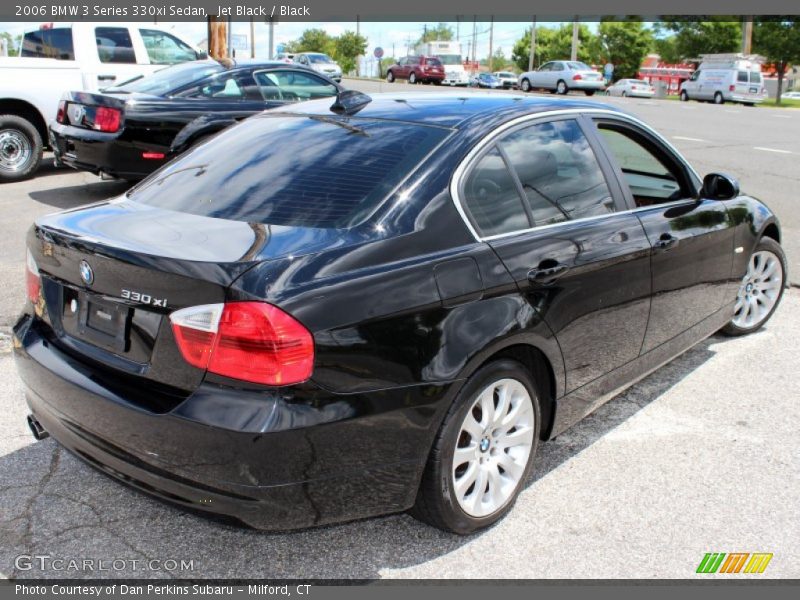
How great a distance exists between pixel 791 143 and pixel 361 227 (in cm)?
1693

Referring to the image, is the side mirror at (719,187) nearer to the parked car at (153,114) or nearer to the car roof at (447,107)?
the car roof at (447,107)

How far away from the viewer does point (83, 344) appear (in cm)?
289

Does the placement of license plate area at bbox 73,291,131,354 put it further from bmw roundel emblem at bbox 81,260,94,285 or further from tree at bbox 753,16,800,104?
tree at bbox 753,16,800,104

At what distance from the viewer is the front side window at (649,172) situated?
427 cm

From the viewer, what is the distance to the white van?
41.6m

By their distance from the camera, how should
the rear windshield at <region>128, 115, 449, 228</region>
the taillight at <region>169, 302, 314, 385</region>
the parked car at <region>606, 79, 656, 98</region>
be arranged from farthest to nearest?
the parked car at <region>606, 79, 656, 98</region>, the rear windshield at <region>128, 115, 449, 228</region>, the taillight at <region>169, 302, 314, 385</region>

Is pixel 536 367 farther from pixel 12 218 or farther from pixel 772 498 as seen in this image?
pixel 12 218

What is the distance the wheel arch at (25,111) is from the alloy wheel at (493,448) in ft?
30.9

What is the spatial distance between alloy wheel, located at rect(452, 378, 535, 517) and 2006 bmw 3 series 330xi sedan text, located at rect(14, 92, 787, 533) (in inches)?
0.5

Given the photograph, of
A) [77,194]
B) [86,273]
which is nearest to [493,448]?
[86,273]

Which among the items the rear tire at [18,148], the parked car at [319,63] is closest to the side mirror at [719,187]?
the rear tire at [18,148]

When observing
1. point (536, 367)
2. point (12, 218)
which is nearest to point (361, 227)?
point (536, 367)

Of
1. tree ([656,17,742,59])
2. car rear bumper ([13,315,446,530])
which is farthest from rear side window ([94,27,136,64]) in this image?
tree ([656,17,742,59])

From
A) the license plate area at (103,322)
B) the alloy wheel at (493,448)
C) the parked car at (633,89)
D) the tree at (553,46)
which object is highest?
the tree at (553,46)
